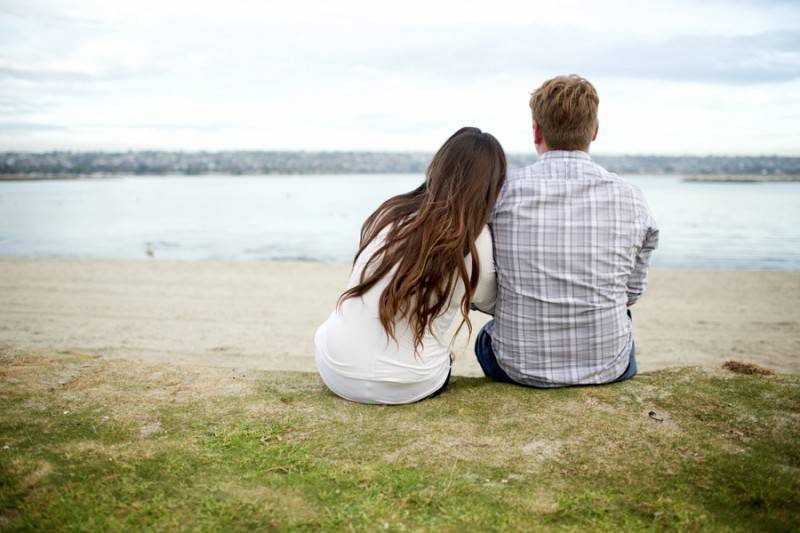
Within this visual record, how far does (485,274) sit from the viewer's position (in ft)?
9.81

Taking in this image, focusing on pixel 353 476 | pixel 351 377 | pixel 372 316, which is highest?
pixel 372 316

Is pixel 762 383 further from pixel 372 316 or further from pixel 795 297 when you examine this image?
pixel 795 297

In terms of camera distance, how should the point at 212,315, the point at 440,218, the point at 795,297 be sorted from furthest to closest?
the point at 795,297 → the point at 212,315 → the point at 440,218

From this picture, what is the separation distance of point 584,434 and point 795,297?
500 inches

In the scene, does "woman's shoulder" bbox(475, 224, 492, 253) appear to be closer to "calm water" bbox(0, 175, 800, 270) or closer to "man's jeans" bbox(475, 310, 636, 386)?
"man's jeans" bbox(475, 310, 636, 386)

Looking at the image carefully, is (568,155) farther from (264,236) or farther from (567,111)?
(264,236)

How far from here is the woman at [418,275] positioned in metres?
2.74

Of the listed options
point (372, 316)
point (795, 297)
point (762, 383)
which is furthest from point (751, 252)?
point (372, 316)

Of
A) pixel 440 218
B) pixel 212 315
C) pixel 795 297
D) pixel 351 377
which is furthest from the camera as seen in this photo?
pixel 795 297

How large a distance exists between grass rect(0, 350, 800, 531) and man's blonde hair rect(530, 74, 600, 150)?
1.35 m

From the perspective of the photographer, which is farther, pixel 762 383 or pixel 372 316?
pixel 762 383

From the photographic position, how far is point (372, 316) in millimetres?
2891

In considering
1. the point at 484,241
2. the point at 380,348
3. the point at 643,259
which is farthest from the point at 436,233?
the point at 643,259

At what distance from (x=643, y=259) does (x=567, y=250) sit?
1.77ft
